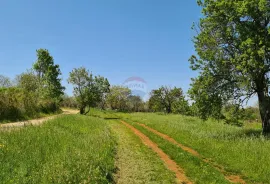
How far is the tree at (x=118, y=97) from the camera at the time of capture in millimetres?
107250

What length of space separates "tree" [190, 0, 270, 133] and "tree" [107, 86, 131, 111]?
286 ft

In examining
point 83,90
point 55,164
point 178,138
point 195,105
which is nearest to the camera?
point 55,164

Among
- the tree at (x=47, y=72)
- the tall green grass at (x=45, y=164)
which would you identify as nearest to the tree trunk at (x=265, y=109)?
the tall green grass at (x=45, y=164)

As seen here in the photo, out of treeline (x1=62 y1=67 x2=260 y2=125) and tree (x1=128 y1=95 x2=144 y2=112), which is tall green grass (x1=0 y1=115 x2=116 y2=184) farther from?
tree (x1=128 y1=95 x2=144 y2=112)

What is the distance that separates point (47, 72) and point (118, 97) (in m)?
48.7

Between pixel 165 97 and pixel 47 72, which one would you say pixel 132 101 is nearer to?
pixel 165 97

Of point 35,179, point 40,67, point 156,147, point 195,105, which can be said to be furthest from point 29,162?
point 40,67

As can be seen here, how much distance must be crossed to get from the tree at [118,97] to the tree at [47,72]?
128 ft

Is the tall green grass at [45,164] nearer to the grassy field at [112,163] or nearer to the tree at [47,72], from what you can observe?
the grassy field at [112,163]

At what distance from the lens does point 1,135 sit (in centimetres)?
1198

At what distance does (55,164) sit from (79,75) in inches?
1824

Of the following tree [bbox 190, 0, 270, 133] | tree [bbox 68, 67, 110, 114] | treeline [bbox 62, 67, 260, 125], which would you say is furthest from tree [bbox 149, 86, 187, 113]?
tree [bbox 190, 0, 270, 133]

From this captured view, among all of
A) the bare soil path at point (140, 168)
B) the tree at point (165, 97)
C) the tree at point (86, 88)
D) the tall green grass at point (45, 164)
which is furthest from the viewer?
the tree at point (165, 97)

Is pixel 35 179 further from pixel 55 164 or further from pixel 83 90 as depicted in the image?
pixel 83 90
